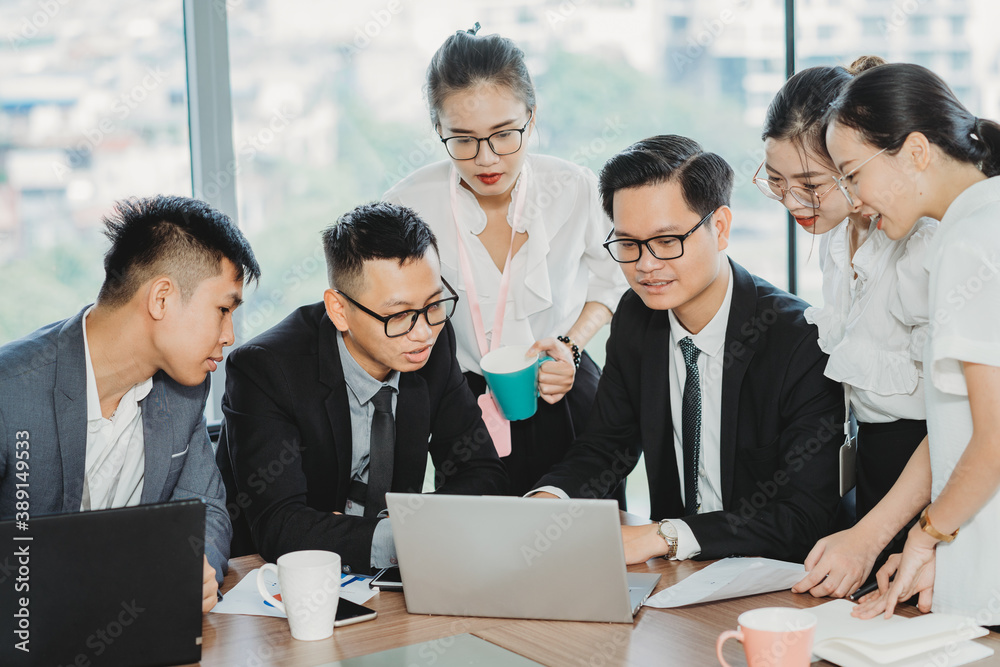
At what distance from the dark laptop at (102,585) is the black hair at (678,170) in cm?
121

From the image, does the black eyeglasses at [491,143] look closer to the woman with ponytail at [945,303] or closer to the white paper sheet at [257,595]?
the woman with ponytail at [945,303]

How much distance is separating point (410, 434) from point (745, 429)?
741 mm

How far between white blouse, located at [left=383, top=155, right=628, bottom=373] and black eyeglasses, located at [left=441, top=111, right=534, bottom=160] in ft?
0.52

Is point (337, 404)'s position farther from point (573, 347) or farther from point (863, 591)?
point (863, 591)

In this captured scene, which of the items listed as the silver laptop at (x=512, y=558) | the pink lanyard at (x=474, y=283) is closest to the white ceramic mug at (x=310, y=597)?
the silver laptop at (x=512, y=558)

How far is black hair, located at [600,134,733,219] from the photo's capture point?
2072mm

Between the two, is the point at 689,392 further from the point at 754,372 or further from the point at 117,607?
the point at 117,607

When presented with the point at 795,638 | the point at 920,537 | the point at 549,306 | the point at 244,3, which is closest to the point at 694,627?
the point at 795,638

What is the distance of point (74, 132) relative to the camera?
3.02 metres

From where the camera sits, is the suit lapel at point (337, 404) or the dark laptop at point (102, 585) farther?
the suit lapel at point (337, 404)

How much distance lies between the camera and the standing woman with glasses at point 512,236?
2.38m

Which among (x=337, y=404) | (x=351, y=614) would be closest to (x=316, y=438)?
(x=337, y=404)

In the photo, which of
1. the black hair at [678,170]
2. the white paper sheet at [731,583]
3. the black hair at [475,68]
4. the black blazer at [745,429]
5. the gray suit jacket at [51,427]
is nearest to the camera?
the white paper sheet at [731,583]

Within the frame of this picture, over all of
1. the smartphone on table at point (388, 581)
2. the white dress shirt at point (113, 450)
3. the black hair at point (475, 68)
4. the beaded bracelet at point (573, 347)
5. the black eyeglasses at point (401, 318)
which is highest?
the black hair at point (475, 68)
